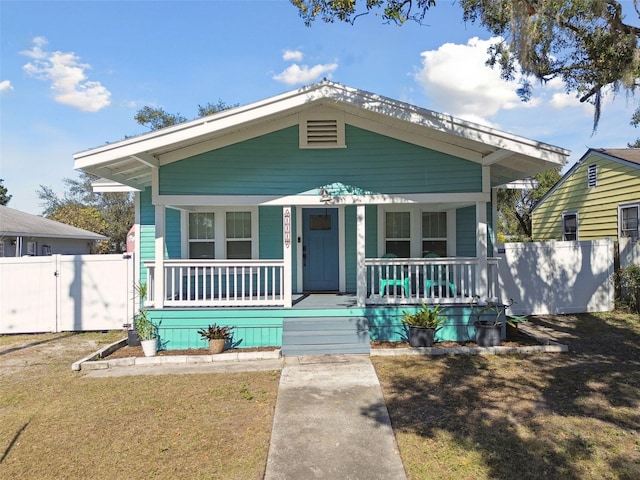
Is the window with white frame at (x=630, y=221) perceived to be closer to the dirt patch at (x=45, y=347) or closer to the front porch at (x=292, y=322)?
the front porch at (x=292, y=322)

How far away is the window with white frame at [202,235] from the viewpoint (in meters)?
8.61

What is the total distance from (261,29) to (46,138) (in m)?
14.6

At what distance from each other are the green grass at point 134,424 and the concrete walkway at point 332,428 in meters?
0.18

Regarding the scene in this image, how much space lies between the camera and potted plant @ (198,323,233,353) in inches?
259

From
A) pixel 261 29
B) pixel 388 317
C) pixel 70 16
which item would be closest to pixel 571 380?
pixel 388 317

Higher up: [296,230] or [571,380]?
[296,230]

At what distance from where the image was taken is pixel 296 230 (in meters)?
8.60

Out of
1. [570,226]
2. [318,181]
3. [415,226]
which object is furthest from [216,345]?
[570,226]

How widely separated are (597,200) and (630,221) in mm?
1516

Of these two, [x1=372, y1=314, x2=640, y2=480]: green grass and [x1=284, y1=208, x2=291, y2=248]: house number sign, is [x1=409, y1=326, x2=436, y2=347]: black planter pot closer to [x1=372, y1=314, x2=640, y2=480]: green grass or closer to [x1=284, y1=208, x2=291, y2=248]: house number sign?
[x1=372, y1=314, x2=640, y2=480]: green grass

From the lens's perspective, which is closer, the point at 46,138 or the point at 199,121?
the point at 199,121

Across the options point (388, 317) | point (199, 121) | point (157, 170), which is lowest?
point (388, 317)

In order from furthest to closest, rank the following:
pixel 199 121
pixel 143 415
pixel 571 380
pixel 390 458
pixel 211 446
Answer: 1. pixel 199 121
2. pixel 571 380
3. pixel 143 415
4. pixel 211 446
5. pixel 390 458

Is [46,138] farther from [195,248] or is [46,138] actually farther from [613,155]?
[613,155]
